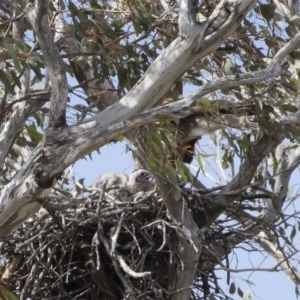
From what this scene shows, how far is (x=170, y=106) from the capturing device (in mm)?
4574

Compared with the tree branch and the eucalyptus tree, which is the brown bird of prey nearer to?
the eucalyptus tree

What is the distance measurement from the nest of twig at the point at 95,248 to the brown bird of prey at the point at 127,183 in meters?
0.36

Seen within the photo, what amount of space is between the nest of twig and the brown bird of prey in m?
0.36

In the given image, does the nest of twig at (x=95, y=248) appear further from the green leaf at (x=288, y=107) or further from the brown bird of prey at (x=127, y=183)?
the green leaf at (x=288, y=107)

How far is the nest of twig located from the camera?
6402mm

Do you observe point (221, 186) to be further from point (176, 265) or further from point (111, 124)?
point (111, 124)

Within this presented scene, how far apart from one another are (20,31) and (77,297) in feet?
7.03

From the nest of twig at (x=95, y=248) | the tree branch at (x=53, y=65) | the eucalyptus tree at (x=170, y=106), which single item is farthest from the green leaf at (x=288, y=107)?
the tree branch at (x=53, y=65)

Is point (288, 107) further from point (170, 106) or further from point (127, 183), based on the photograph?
point (127, 183)

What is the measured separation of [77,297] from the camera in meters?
6.53

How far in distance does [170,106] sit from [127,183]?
3207mm

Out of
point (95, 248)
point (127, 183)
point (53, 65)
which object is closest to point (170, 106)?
point (53, 65)

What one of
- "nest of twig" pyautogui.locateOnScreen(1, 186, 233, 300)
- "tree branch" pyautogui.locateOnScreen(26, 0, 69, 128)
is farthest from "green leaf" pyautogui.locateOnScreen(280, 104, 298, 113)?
"tree branch" pyautogui.locateOnScreen(26, 0, 69, 128)

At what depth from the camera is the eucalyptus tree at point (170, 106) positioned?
4684mm
